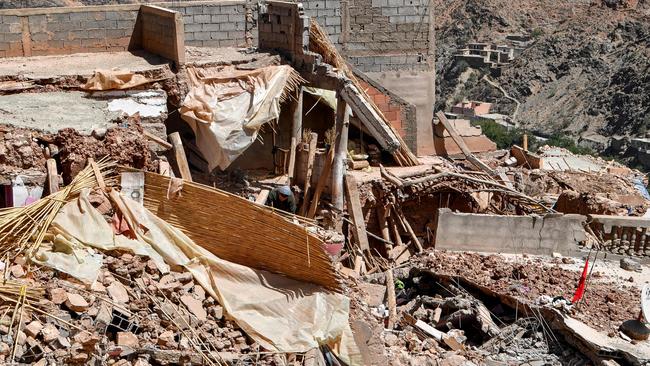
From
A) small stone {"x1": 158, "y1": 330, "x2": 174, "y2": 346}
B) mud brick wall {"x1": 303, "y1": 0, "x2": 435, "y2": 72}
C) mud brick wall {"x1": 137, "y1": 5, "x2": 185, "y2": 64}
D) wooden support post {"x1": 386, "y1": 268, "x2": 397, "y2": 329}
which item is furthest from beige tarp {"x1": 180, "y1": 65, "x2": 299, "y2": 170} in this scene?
small stone {"x1": 158, "y1": 330, "x2": 174, "y2": 346}

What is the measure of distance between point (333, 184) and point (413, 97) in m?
4.68

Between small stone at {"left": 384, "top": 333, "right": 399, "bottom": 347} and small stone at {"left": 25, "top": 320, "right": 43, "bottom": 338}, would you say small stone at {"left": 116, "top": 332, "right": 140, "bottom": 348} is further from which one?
small stone at {"left": 384, "top": 333, "right": 399, "bottom": 347}

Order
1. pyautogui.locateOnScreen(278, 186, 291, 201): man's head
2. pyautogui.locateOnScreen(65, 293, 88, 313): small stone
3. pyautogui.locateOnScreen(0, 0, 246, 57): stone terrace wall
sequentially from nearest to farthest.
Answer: pyautogui.locateOnScreen(65, 293, 88, 313): small stone < pyautogui.locateOnScreen(278, 186, 291, 201): man's head < pyautogui.locateOnScreen(0, 0, 246, 57): stone terrace wall

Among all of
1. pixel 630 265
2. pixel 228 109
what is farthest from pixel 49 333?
pixel 630 265

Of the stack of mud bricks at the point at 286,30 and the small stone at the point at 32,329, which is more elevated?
the stack of mud bricks at the point at 286,30

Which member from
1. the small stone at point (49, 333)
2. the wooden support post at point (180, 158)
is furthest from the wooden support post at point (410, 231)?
the small stone at point (49, 333)

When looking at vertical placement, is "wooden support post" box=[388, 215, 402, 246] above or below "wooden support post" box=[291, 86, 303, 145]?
below

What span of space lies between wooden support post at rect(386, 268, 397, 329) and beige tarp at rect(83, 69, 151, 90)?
408 centimetres

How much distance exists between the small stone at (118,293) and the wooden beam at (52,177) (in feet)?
7.91

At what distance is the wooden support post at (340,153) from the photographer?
13.1m

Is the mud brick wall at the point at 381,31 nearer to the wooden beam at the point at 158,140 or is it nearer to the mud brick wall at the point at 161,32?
the mud brick wall at the point at 161,32

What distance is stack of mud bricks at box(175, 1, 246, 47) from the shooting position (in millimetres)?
15312

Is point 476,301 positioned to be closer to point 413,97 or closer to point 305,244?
point 305,244

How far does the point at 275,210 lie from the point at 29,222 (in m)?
2.18
